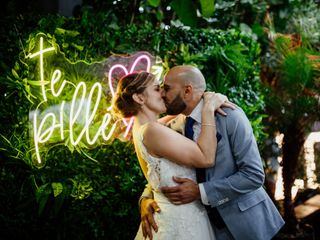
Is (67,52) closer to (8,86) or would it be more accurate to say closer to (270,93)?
(8,86)

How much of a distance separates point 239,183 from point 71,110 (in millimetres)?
2044

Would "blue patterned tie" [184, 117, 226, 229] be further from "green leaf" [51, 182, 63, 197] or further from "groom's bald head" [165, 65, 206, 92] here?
"green leaf" [51, 182, 63, 197]

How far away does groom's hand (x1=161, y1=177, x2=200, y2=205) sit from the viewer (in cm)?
301

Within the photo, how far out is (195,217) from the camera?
3086mm

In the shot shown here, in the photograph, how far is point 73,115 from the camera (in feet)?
14.7

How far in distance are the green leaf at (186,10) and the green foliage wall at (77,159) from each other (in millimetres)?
995

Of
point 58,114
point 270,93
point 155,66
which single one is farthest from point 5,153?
point 270,93

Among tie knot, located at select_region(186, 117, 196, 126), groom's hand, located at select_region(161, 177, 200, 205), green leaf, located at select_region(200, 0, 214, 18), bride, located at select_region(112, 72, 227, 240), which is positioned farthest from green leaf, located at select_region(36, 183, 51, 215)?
green leaf, located at select_region(200, 0, 214, 18)

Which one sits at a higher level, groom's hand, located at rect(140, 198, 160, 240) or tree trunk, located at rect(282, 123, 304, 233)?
groom's hand, located at rect(140, 198, 160, 240)

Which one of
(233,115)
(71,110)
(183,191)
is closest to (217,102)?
(233,115)

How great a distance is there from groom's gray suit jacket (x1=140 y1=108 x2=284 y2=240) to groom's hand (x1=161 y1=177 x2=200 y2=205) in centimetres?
9

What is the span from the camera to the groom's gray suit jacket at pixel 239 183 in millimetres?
2988

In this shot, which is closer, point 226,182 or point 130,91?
point 226,182

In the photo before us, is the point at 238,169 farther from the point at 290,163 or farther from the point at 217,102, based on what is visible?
the point at 290,163
